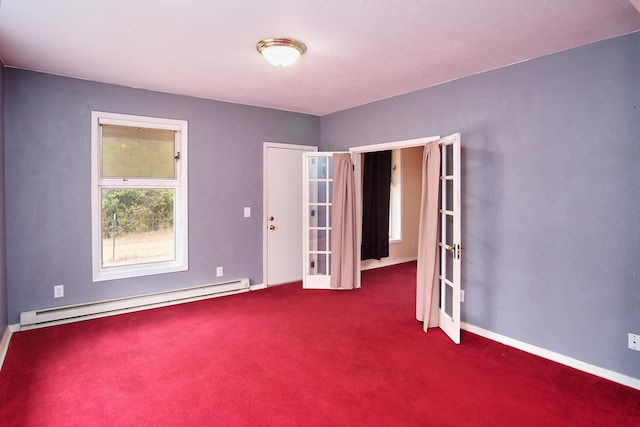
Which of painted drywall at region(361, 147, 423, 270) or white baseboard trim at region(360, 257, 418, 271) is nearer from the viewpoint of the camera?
white baseboard trim at region(360, 257, 418, 271)

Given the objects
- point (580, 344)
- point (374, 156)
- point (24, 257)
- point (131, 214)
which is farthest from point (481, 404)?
point (374, 156)

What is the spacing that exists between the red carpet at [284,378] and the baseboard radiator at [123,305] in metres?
0.14

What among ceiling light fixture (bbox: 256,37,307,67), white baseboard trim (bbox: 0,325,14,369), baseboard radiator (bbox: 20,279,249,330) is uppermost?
ceiling light fixture (bbox: 256,37,307,67)

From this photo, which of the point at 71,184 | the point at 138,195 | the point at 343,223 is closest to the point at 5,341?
the point at 71,184

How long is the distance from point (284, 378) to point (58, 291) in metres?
2.58

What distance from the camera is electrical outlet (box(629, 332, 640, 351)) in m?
2.45

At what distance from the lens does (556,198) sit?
283 cm

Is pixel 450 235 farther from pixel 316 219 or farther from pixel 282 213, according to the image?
pixel 282 213

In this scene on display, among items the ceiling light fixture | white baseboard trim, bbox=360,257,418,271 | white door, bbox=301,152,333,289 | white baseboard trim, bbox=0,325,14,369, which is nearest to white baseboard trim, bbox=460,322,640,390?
white door, bbox=301,152,333,289

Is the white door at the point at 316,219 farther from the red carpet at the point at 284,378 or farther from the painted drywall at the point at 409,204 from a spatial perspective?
the painted drywall at the point at 409,204

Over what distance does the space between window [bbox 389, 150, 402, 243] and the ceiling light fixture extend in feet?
13.4

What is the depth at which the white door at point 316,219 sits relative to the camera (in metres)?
4.86

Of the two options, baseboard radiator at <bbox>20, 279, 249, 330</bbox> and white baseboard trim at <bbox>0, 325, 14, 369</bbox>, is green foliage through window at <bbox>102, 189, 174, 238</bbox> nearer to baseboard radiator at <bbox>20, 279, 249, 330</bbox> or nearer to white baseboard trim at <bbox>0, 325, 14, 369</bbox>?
baseboard radiator at <bbox>20, 279, 249, 330</bbox>

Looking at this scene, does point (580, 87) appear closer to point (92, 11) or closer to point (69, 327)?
point (92, 11)
